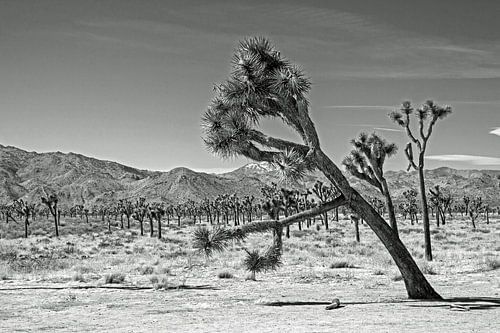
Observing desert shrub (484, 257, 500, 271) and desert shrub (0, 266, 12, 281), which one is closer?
desert shrub (484, 257, 500, 271)

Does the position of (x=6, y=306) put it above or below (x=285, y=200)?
below

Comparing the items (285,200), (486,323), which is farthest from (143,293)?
(285,200)

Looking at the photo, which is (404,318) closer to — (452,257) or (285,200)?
(452,257)

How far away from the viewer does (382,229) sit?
12.4 meters

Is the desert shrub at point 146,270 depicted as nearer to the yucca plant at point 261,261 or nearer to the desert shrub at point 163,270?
the desert shrub at point 163,270

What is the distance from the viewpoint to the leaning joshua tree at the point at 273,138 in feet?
40.3

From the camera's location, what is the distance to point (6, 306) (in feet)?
42.7

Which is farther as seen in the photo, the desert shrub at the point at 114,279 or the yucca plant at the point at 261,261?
the desert shrub at the point at 114,279

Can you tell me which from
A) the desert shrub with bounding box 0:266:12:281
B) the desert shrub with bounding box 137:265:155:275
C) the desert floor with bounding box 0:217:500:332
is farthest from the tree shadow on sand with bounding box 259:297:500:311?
the desert shrub with bounding box 0:266:12:281

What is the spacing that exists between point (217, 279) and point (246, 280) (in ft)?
3.83

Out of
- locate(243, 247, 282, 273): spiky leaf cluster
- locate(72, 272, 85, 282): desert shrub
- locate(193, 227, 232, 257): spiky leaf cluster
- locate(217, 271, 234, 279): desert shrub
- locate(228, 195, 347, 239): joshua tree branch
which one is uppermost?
locate(228, 195, 347, 239): joshua tree branch

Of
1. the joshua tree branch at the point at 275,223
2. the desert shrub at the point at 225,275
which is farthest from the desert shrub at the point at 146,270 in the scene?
the joshua tree branch at the point at 275,223

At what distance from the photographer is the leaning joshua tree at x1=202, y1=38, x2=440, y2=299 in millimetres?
12281

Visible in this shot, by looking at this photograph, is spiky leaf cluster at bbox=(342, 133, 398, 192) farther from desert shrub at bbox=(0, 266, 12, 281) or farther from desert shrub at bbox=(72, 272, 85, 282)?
desert shrub at bbox=(0, 266, 12, 281)
